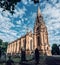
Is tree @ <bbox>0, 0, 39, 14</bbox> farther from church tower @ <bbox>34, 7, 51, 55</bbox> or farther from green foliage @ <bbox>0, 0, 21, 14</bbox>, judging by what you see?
church tower @ <bbox>34, 7, 51, 55</bbox>

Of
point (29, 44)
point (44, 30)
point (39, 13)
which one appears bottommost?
point (29, 44)

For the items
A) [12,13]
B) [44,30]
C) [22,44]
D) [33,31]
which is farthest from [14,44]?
[12,13]

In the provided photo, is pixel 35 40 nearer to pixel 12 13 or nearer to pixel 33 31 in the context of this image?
pixel 33 31

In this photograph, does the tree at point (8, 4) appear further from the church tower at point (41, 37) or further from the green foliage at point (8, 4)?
the church tower at point (41, 37)

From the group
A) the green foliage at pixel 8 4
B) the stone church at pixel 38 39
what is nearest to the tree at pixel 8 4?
the green foliage at pixel 8 4

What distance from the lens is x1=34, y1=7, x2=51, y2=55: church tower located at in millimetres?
62603

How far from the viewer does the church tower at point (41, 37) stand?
205 ft

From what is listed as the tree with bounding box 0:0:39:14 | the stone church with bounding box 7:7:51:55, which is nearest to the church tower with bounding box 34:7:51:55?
the stone church with bounding box 7:7:51:55

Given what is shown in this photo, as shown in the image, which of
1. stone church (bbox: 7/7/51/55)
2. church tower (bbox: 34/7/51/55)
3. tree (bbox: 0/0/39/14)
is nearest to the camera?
tree (bbox: 0/0/39/14)

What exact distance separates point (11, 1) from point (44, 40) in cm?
4906

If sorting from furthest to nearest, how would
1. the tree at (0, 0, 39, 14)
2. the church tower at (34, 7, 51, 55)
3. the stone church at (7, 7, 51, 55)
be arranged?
the stone church at (7, 7, 51, 55)
the church tower at (34, 7, 51, 55)
the tree at (0, 0, 39, 14)

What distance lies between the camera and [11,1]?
15.6 m

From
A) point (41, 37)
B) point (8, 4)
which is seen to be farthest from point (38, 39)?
point (8, 4)

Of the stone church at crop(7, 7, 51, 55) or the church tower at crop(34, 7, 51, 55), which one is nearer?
the church tower at crop(34, 7, 51, 55)
